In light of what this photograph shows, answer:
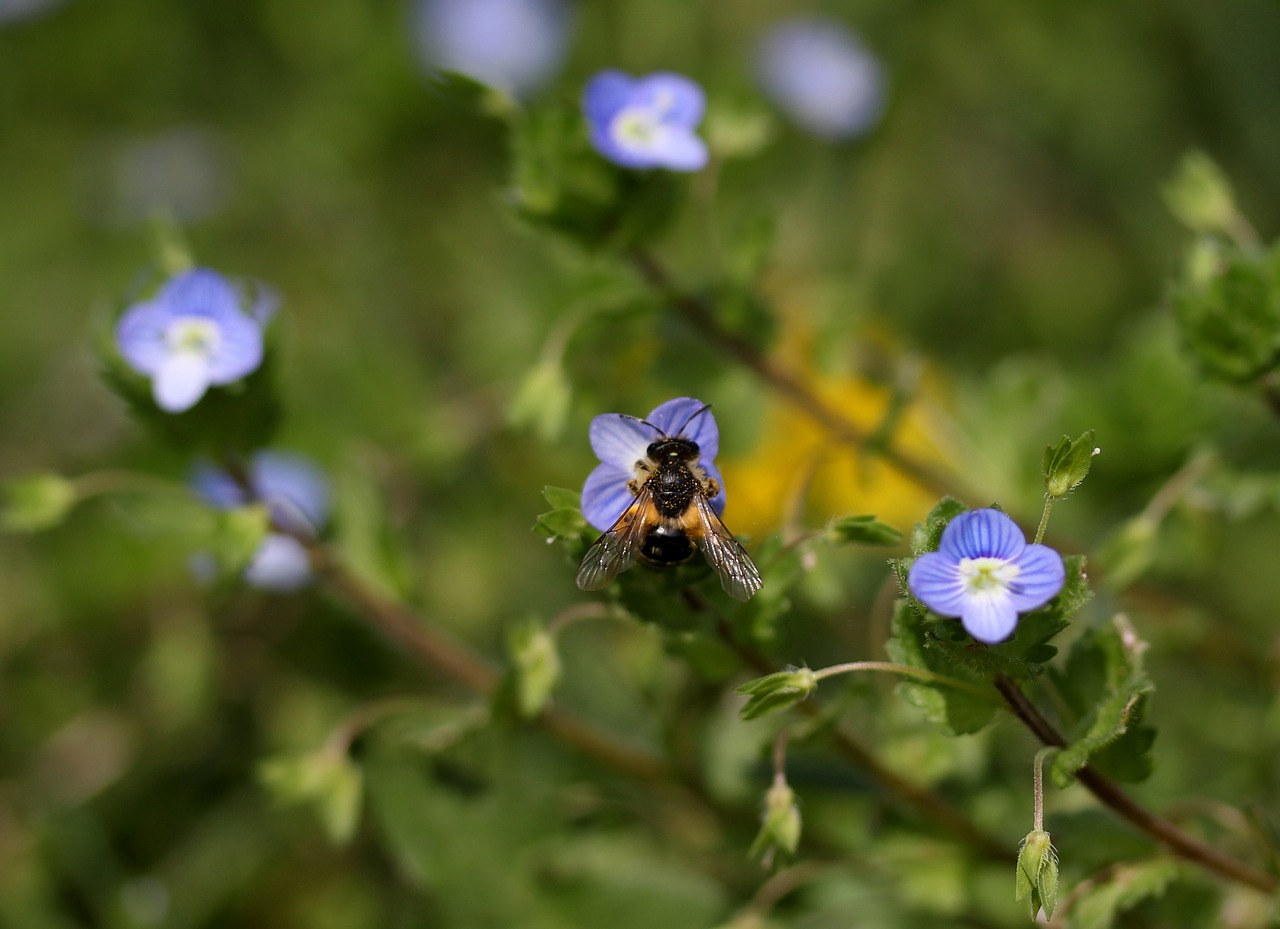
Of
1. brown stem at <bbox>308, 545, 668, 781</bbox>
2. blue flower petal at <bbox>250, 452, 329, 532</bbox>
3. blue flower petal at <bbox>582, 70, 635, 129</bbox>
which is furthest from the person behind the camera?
blue flower petal at <bbox>250, 452, 329, 532</bbox>

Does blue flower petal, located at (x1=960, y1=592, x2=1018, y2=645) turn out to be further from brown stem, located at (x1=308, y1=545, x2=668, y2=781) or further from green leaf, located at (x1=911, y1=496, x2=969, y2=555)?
brown stem, located at (x1=308, y1=545, x2=668, y2=781)

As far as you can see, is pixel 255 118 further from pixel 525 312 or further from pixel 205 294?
pixel 205 294

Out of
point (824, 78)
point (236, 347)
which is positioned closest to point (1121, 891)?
point (236, 347)

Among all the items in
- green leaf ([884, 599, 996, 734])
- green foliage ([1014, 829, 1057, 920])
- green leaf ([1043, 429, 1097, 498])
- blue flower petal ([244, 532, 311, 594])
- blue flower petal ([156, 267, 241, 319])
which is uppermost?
green leaf ([1043, 429, 1097, 498])

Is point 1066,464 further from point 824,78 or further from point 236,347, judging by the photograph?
point 824,78

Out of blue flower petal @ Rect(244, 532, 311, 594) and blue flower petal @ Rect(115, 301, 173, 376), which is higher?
blue flower petal @ Rect(115, 301, 173, 376)

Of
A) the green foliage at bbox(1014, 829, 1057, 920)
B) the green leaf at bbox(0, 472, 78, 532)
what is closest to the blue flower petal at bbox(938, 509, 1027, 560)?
the green foliage at bbox(1014, 829, 1057, 920)

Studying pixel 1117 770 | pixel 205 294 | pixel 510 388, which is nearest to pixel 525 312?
pixel 510 388
